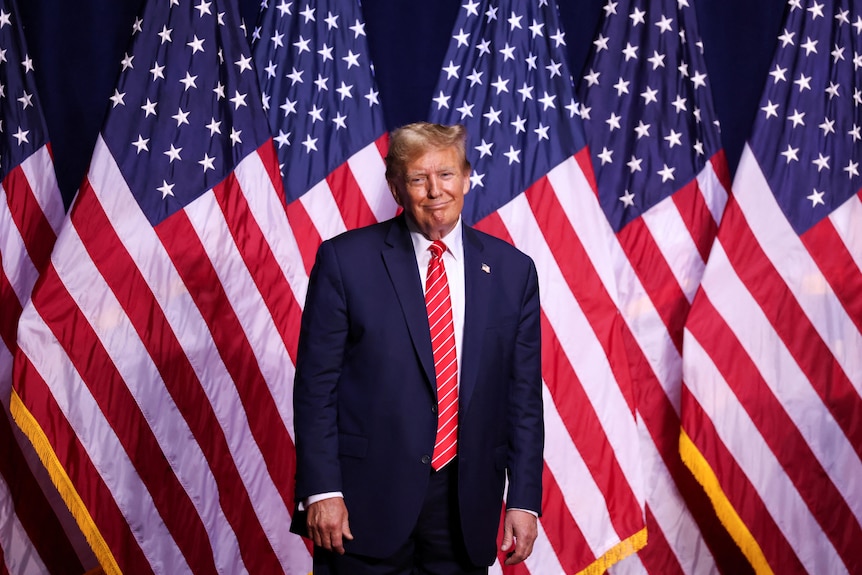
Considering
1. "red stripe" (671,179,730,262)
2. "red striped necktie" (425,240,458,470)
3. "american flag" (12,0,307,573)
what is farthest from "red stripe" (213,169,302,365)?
"red stripe" (671,179,730,262)

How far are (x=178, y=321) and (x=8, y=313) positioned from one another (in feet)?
2.09

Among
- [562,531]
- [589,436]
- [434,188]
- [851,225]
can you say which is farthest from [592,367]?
[434,188]

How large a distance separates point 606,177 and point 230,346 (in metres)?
1.44

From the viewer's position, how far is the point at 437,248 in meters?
2.11

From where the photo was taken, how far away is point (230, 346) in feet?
10.6

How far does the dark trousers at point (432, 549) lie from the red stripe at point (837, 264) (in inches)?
73.0

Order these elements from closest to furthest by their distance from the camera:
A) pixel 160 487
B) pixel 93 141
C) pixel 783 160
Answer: pixel 160 487 → pixel 783 160 → pixel 93 141

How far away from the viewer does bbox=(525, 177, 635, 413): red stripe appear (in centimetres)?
335

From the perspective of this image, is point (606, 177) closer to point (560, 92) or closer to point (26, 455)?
point (560, 92)

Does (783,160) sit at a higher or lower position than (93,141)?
lower

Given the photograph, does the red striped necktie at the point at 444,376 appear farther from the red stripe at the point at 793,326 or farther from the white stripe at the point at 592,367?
the red stripe at the point at 793,326

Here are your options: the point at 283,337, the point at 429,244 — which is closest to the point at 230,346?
the point at 283,337

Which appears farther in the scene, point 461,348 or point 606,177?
point 606,177

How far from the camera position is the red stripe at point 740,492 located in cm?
333
